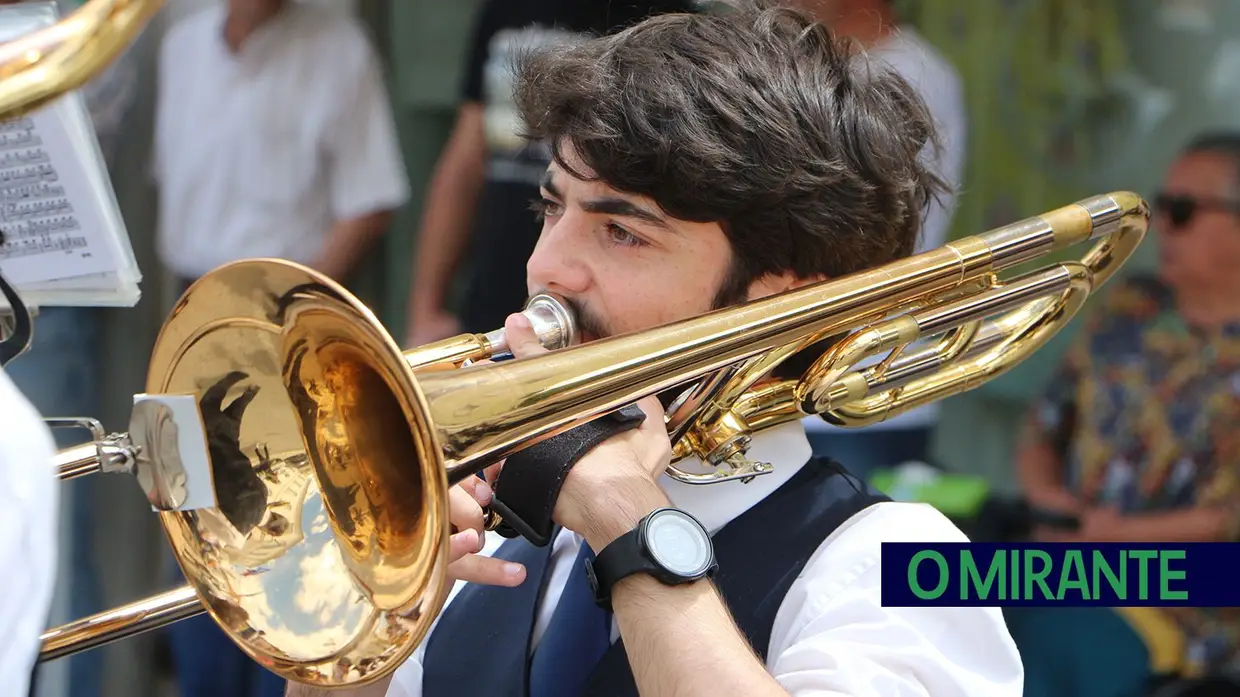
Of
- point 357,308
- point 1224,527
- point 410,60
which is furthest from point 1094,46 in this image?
point 357,308

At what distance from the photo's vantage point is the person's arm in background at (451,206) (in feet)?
11.3

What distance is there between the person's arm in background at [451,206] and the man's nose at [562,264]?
5.81 feet

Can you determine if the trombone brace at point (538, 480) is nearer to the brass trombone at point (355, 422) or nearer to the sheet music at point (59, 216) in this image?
the brass trombone at point (355, 422)

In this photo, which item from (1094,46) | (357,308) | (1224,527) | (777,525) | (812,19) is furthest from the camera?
(1094,46)

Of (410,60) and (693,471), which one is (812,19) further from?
(410,60)

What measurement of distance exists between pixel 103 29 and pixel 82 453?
502 millimetres

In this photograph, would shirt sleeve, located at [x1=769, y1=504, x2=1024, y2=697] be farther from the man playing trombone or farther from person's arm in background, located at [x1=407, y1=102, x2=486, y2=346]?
person's arm in background, located at [x1=407, y1=102, x2=486, y2=346]

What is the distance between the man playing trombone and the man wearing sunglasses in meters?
1.47

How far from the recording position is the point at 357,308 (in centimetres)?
134

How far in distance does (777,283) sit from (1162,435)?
168 centimetres

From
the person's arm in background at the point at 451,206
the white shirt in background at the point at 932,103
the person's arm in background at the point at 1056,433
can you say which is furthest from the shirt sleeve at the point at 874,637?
the person's arm in background at the point at 451,206

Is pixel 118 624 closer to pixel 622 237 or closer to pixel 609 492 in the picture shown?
pixel 609 492

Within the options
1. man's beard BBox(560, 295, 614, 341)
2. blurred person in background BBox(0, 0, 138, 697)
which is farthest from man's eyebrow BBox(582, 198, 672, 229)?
blurred person in background BBox(0, 0, 138, 697)

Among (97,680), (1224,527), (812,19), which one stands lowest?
(97,680)
